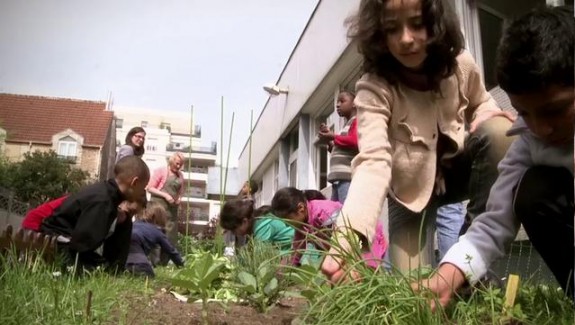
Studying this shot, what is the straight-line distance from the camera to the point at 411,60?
1842 mm

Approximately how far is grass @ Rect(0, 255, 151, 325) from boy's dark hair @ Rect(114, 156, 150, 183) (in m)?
1.55

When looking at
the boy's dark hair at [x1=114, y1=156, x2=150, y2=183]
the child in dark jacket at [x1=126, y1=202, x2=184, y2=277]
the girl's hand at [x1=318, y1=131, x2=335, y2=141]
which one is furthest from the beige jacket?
the child in dark jacket at [x1=126, y1=202, x2=184, y2=277]

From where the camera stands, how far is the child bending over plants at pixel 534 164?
1.19 m

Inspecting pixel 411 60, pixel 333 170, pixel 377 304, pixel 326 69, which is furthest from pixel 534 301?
pixel 326 69

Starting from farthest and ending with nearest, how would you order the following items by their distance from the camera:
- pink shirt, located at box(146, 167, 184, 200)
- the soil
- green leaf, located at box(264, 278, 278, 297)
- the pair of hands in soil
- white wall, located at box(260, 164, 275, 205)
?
1. white wall, located at box(260, 164, 275, 205)
2. pink shirt, located at box(146, 167, 184, 200)
3. green leaf, located at box(264, 278, 278, 297)
4. the soil
5. the pair of hands in soil

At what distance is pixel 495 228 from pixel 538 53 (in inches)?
18.3

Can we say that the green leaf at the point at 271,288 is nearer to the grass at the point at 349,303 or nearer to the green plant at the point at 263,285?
the green plant at the point at 263,285

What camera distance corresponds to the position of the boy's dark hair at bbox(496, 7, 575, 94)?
1.17m

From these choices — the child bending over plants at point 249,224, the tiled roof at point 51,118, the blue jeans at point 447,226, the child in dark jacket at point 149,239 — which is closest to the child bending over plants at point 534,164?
the blue jeans at point 447,226

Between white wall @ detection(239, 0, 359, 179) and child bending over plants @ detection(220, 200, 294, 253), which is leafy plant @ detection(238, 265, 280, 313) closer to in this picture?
child bending over plants @ detection(220, 200, 294, 253)

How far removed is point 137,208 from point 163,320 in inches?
96.2

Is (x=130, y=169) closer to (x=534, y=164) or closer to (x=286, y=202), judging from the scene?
(x=286, y=202)

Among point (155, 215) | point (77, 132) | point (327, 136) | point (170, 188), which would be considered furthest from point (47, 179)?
point (327, 136)

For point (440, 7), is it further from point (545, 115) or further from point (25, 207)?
point (25, 207)
